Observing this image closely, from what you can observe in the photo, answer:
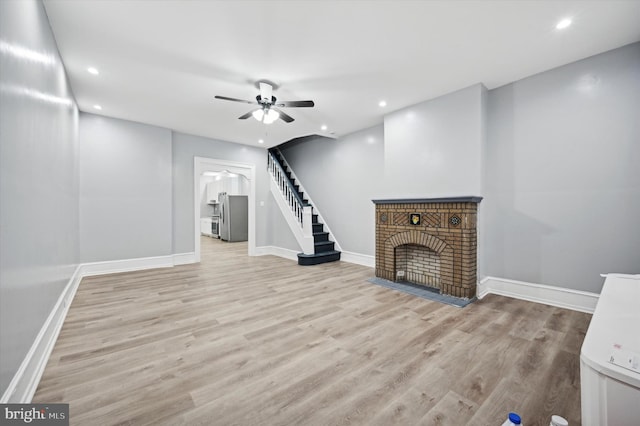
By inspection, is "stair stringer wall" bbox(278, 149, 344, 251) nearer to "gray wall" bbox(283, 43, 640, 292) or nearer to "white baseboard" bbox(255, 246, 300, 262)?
"white baseboard" bbox(255, 246, 300, 262)

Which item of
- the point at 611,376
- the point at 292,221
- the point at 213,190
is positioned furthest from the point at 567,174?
the point at 213,190

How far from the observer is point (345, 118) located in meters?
4.86

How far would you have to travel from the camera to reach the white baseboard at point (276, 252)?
6492mm

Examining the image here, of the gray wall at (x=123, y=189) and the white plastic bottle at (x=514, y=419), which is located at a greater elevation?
the gray wall at (x=123, y=189)

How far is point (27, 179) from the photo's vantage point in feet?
5.51

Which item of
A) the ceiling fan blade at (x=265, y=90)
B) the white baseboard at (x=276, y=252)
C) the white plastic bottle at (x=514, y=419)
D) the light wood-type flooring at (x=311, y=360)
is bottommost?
the light wood-type flooring at (x=311, y=360)

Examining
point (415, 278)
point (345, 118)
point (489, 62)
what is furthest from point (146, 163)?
point (489, 62)

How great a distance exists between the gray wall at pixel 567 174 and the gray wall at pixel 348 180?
2.08 metres

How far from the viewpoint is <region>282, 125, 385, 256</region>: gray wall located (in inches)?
209

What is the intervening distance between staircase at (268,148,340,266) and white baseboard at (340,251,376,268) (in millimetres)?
170

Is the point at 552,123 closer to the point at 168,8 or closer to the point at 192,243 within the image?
the point at 168,8

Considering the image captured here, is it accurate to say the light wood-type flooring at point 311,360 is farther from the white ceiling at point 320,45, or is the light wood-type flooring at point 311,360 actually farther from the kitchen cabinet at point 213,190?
the kitchen cabinet at point 213,190

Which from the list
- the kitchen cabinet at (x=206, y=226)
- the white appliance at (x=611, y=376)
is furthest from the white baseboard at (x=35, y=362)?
the kitchen cabinet at (x=206, y=226)

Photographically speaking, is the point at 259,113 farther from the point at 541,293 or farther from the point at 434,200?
the point at 541,293
